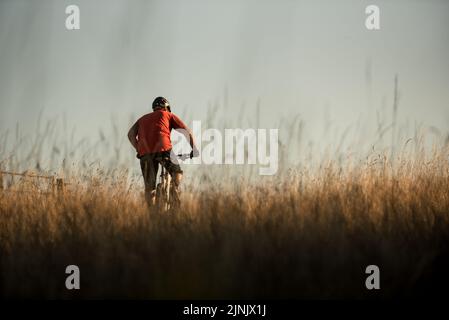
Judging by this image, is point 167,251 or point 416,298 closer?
point 416,298

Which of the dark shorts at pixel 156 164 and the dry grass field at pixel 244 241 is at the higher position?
the dark shorts at pixel 156 164

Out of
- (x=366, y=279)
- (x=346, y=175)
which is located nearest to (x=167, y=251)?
(x=366, y=279)

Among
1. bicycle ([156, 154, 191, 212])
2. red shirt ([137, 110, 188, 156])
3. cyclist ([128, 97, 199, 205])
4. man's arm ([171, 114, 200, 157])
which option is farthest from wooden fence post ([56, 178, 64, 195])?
man's arm ([171, 114, 200, 157])

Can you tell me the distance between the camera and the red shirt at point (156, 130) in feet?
18.6

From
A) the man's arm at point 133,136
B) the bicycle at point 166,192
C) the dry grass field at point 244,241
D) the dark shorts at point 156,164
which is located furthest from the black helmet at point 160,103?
the dry grass field at point 244,241

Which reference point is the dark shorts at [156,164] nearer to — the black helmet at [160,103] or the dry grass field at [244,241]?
the black helmet at [160,103]

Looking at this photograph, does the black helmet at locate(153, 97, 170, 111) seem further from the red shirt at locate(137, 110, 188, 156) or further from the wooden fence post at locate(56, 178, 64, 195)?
the wooden fence post at locate(56, 178, 64, 195)

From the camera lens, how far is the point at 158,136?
5.71 metres

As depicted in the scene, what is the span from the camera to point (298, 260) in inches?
108

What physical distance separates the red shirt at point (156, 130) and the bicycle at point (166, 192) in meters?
0.17

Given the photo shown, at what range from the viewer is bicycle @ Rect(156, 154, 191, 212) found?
4.09 m

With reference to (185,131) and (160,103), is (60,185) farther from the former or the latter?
(160,103)
